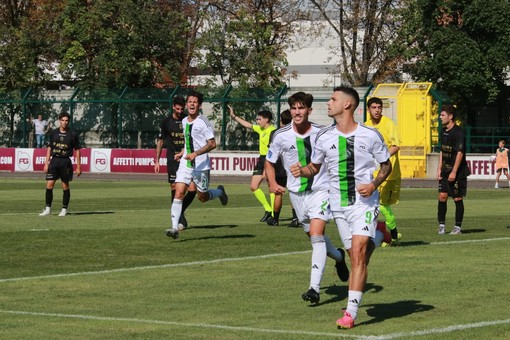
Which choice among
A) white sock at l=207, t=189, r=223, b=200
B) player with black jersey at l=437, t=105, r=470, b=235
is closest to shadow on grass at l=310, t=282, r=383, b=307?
white sock at l=207, t=189, r=223, b=200

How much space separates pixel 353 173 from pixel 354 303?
43.7 inches

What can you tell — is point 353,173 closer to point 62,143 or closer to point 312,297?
point 312,297

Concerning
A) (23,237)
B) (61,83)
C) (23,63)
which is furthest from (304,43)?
(23,237)

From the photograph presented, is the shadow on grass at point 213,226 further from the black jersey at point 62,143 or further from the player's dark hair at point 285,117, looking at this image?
the black jersey at point 62,143

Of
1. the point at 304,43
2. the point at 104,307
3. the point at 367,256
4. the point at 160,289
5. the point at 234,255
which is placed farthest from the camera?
the point at 304,43

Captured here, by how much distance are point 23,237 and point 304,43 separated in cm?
5918

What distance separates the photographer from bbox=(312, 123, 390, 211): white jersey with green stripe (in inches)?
400

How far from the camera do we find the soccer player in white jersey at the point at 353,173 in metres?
9.99

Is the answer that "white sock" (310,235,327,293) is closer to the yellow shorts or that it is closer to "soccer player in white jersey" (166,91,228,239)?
the yellow shorts

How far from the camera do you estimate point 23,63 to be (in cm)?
6097

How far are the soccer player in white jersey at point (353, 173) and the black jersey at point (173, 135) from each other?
967 centimetres

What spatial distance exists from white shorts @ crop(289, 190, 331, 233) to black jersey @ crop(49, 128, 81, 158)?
11.9m

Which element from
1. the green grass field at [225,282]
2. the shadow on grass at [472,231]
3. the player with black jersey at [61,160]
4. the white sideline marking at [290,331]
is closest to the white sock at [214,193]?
the green grass field at [225,282]

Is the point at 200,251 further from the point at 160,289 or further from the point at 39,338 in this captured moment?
the point at 39,338
